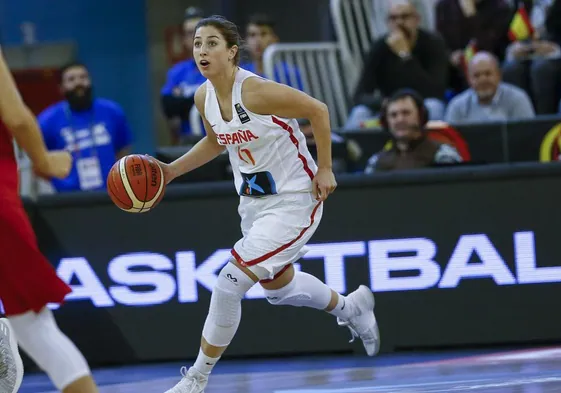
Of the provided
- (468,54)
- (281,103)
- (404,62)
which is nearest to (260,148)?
(281,103)

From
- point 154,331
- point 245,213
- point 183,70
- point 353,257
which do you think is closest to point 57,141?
point 183,70

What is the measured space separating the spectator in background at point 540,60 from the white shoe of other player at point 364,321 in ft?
14.6

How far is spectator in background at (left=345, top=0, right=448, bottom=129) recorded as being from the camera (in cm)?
1042

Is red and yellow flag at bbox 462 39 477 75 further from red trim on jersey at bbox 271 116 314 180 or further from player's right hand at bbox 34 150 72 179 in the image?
player's right hand at bbox 34 150 72 179

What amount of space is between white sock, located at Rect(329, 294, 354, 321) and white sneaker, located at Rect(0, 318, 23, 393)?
1769 mm

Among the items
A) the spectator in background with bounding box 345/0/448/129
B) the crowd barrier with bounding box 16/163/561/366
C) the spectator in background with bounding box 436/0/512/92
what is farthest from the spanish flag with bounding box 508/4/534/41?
the crowd barrier with bounding box 16/163/561/366

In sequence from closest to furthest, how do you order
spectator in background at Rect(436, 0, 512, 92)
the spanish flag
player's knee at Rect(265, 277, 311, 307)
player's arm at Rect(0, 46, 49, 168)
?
player's arm at Rect(0, 46, 49, 168) < player's knee at Rect(265, 277, 311, 307) < the spanish flag < spectator in background at Rect(436, 0, 512, 92)

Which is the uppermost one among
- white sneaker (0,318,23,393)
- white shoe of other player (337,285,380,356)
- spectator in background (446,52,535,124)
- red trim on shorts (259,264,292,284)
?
spectator in background (446,52,535,124)

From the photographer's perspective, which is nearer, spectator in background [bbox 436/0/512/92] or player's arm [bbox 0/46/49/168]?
player's arm [bbox 0/46/49/168]

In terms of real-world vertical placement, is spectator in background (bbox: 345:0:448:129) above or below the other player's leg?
above

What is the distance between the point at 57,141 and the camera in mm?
9711

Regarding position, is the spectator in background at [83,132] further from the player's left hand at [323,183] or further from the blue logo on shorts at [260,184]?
the player's left hand at [323,183]

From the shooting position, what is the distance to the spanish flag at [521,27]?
1087 cm

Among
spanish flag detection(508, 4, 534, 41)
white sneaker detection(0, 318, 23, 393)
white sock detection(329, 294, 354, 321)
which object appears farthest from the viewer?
spanish flag detection(508, 4, 534, 41)
